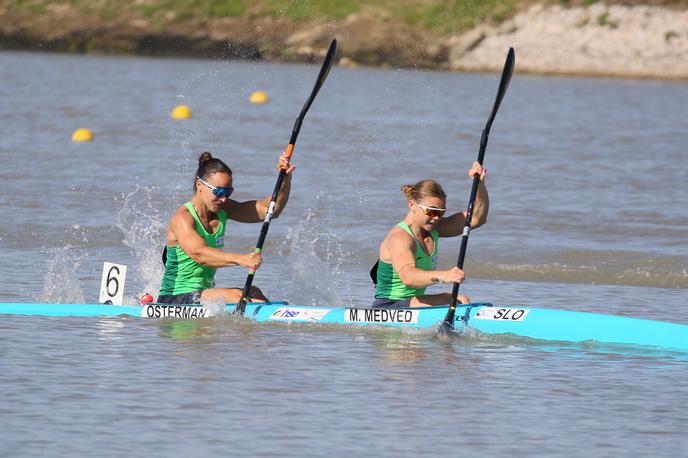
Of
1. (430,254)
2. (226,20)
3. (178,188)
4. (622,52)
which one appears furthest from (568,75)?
(430,254)

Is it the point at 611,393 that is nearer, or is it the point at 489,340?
the point at 611,393

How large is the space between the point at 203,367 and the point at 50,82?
1236 inches

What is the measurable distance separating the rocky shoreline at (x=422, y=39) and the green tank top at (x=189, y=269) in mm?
38795

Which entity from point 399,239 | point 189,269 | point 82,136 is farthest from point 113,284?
point 82,136

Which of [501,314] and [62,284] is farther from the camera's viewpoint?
[62,284]

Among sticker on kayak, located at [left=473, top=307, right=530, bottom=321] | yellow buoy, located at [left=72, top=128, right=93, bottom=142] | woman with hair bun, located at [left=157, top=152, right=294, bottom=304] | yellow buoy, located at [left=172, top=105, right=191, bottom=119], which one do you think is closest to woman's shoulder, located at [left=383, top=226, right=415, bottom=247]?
sticker on kayak, located at [left=473, top=307, right=530, bottom=321]

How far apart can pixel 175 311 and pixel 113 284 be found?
30.0 inches

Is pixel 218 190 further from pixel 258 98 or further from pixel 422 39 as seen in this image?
pixel 422 39

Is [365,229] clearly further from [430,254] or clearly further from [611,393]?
[611,393]

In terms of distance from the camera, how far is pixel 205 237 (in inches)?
398

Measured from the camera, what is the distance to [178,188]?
19.4m

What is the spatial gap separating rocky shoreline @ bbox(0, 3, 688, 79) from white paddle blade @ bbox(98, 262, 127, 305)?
38449 millimetres

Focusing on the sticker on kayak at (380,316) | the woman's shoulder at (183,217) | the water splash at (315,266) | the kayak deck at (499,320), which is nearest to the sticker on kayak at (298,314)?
the kayak deck at (499,320)

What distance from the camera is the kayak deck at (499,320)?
9609 mm
